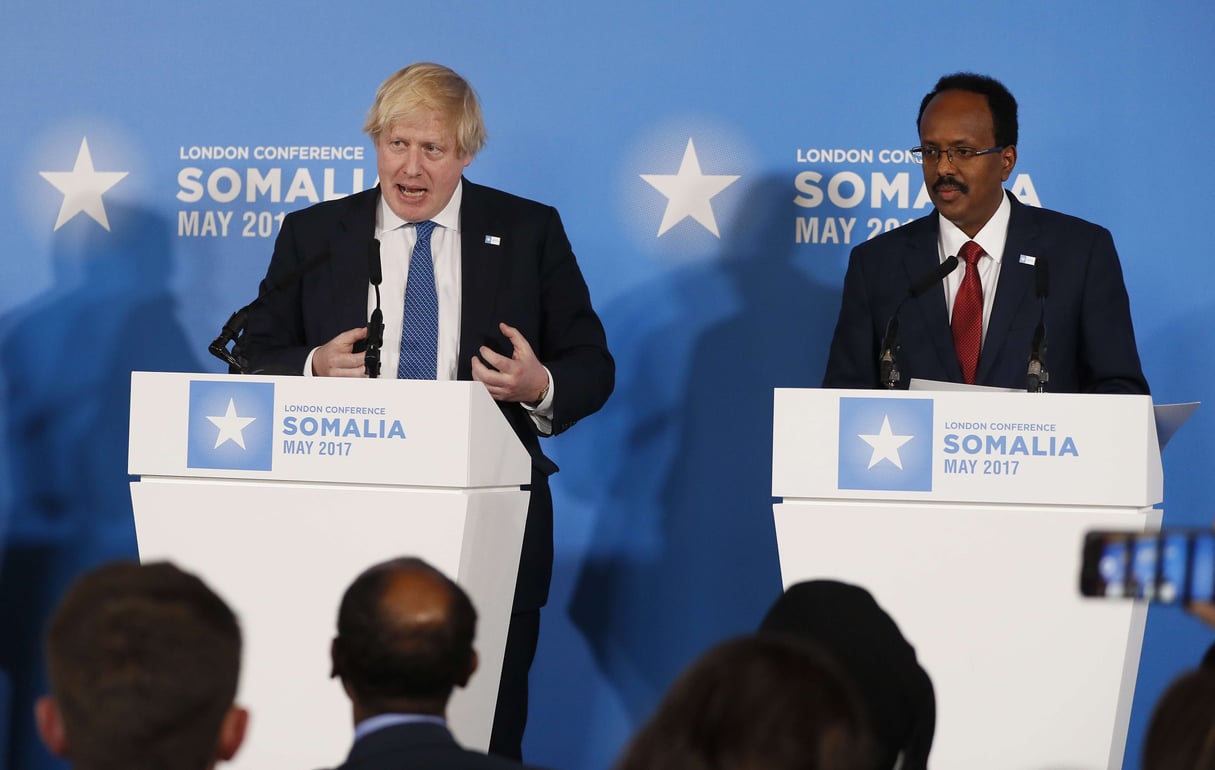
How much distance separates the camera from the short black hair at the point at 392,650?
179 cm

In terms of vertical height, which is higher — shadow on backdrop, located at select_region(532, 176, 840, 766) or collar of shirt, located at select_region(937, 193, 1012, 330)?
collar of shirt, located at select_region(937, 193, 1012, 330)

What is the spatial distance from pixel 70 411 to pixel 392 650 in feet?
11.3

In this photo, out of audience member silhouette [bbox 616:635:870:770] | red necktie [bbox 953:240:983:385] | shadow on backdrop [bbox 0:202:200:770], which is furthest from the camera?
shadow on backdrop [bbox 0:202:200:770]

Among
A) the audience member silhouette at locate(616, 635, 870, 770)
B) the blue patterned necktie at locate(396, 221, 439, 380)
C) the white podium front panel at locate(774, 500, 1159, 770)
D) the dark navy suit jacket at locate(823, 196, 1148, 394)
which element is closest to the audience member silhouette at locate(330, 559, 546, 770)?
the audience member silhouette at locate(616, 635, 870, 770)

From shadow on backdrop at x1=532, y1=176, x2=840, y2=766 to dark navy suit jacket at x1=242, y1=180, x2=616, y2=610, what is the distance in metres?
0.88

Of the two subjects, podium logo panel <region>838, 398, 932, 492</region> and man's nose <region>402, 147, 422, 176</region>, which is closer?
podium logo panel <region>838, 398, 932, 492</region>

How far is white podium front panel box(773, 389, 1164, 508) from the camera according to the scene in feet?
9.09

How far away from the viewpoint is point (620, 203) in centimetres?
458

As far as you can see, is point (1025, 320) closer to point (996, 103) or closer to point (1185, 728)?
point (996, 103)

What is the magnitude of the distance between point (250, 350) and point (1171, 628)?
107 inches

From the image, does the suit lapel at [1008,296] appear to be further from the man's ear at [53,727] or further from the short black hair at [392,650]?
the man's ear at [53,727]

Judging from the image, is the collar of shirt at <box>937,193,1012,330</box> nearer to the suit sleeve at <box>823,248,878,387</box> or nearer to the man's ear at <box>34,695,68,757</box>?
the suit sleeve at <box>823,248,878,387</box>

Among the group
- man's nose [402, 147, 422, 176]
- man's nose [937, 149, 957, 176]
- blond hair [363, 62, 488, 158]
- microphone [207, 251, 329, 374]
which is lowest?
microphone [207, 251, 329, 374]

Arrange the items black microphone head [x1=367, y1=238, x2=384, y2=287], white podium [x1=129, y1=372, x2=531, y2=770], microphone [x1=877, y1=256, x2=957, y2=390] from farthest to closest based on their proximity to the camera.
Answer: black microphone head [x1=367, y1=238, x2=384, y2=287] < microphone [x1=877, y1=256, x2=957, y2=390] < white podium [x1=129, y1=372, x2=531, y2=770]
